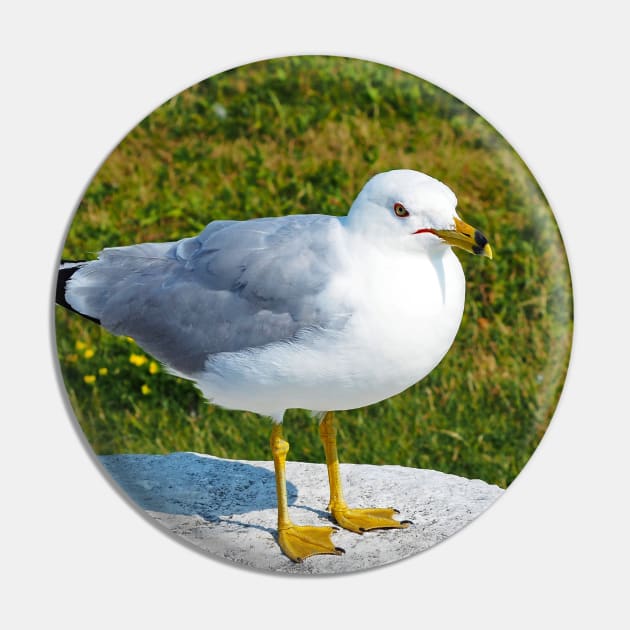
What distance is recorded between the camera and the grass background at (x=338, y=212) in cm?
482

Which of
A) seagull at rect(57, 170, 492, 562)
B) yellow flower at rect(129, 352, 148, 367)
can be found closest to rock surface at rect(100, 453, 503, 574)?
seagull at rect(57, 170, 492, 562)

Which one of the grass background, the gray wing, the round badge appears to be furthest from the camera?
the grass background

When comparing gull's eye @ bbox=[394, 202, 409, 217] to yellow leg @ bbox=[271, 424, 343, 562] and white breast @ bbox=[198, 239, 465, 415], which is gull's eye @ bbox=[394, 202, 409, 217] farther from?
yellow leg @ bbox=[271, 424, 343, 562]

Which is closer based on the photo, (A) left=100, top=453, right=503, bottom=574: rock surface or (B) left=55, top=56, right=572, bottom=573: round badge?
(B) left=55, top=56, right=572, bottom=573: round badge

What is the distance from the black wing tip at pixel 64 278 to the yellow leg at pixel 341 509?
976 millimetres

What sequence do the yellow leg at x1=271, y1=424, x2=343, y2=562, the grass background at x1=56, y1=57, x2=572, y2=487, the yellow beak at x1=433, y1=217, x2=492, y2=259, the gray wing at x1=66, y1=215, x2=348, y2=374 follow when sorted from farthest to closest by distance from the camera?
the grass background at x1=56, y1=57, x2=572, y2=487 → the yellow leg at x1=271, y1=424, x2=343, y2=562 → the gray wing at x1=66, y1=215, x2=348, y2=374 → the yellow beak at x1=433, y1=217, x2=492, y2=259

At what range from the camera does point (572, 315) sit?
484 centimetres

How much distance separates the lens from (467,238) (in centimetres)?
423

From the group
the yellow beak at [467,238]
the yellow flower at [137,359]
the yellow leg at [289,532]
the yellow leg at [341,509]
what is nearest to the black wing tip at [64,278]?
the yellow flower at [137,359]

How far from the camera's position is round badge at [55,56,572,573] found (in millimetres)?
4609

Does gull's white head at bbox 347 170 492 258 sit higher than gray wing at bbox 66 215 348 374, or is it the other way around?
gull's white head at bbox 347 170 492 258

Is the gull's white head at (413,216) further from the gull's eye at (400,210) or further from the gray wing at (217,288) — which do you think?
the gray wing at (217,288)

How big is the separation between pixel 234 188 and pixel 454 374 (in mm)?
1137

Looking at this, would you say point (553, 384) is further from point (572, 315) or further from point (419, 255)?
point (419, 255)
